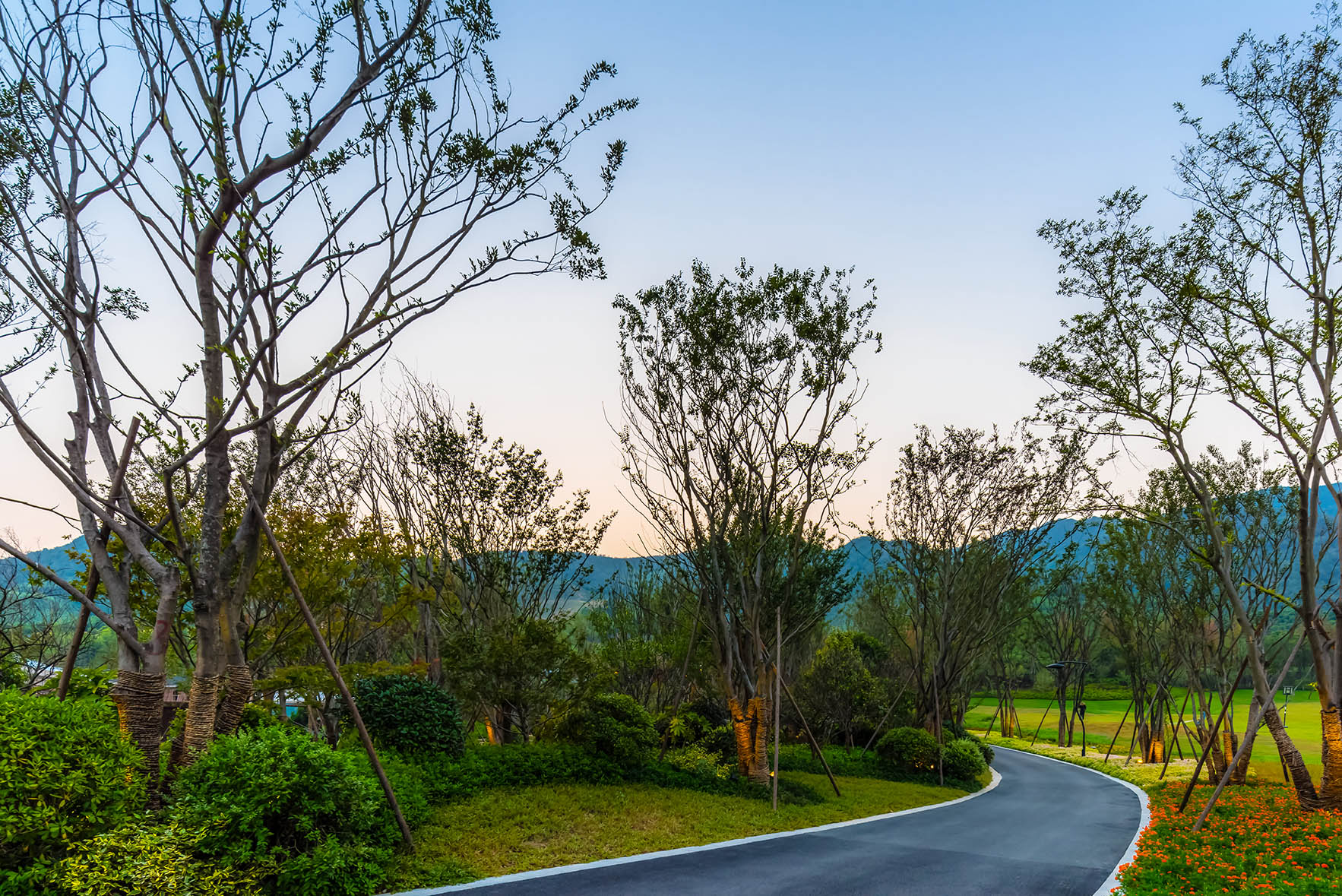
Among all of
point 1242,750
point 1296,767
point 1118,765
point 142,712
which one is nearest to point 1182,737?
point 1118,765

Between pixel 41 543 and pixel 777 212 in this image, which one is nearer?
pixel 777 212

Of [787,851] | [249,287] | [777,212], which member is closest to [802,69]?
[777,212]

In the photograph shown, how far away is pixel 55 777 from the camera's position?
514 centimetres

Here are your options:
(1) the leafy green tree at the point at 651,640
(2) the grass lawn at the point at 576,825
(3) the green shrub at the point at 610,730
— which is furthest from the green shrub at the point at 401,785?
(1) the leafy green tree at the point at 651,640

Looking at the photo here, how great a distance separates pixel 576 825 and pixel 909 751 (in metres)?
10.7

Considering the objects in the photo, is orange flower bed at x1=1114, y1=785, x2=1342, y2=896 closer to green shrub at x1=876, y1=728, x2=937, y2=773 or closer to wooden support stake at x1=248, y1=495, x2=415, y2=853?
green shrub at x1=876, y1=728, x2=937, y2=773

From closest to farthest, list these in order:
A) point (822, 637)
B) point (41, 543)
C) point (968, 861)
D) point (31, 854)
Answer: point (31, 854) → point (968, 861) → point (41, 543) → point (822, 637)

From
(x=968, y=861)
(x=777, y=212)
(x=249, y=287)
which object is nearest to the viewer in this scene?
(x=249, y=287)

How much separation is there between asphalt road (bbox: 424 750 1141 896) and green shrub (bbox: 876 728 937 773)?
373 centimetres

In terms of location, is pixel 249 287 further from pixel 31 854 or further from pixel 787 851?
pixel 787 851

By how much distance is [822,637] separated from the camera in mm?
24844

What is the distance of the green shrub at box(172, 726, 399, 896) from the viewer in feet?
19.0

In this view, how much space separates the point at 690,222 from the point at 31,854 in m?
11.1

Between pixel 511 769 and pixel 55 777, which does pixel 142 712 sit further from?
pixel 511 769
